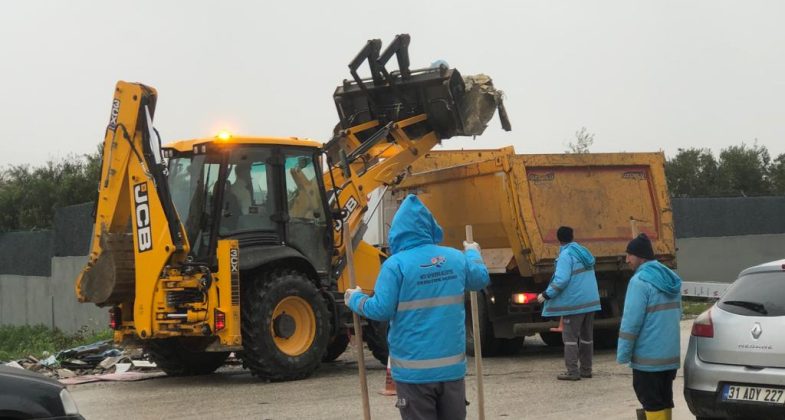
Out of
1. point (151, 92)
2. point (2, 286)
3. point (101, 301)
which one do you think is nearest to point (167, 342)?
point (101, 301)

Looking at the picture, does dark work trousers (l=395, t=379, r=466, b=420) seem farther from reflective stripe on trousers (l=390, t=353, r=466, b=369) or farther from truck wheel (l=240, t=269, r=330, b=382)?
truck wheel (l=240, t=269, r=330, b=382)

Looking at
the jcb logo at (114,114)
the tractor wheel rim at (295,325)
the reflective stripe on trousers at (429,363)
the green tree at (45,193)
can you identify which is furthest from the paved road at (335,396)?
the green tree at (45,193)

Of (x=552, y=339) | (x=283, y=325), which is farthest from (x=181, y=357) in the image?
(x=552, y=339)

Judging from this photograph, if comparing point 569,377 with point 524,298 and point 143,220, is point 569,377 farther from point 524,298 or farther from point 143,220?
point 143,220

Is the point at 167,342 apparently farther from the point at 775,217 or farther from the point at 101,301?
the point at 775,217

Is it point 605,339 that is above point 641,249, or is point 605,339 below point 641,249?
below

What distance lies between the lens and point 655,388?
7.16 meters

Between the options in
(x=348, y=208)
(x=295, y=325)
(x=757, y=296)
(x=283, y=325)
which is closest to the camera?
(x=757, y=296)

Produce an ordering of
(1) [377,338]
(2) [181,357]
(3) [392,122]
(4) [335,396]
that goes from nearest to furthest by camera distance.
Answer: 1. (4) [335,396]
2. (2) [181,357]
3. (1) [377,338]
4. (3) [392,122]

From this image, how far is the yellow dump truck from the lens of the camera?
42.9 feet

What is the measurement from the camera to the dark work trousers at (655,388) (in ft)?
23.5

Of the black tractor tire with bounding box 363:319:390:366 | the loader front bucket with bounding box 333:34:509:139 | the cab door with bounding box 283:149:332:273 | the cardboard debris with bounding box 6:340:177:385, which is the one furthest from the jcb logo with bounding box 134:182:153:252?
the loader front bucket with bounding box 333:34:509:139

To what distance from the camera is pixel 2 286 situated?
30.1 meters

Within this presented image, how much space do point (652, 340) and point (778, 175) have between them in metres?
47.4
